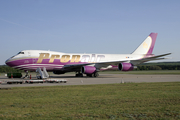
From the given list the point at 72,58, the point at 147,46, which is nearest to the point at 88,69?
the point at 72,58

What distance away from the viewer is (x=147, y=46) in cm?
4153

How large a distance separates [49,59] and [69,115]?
25354mm

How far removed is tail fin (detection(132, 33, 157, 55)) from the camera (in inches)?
1630

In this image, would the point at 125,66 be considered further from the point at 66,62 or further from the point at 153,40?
the point at 153,40

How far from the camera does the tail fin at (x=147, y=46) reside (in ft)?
136

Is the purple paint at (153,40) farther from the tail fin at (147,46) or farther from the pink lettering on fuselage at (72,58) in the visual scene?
the pink lettering on fuselage at (72,58)

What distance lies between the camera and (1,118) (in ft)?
22.3

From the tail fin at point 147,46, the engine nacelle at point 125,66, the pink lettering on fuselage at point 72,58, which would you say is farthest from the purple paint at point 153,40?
the pink lettering on fuselage at point 72,58

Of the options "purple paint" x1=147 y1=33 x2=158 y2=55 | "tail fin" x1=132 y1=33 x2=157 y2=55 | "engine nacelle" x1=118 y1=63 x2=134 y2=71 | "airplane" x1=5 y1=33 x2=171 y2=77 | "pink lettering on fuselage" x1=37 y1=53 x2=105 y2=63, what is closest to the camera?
"airplane" x1=5 y1=33 x2=171 y2=77

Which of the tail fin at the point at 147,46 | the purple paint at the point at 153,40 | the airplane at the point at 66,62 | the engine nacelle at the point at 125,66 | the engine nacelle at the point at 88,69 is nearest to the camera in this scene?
the airplane at the point at 66,62

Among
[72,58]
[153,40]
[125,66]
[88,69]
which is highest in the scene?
[153,40]

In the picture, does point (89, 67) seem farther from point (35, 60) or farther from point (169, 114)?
point (169, 114)

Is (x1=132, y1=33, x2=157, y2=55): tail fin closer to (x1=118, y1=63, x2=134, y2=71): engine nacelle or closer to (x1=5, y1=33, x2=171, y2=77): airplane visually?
(x1=5, y1=33, x2=171, y2=77): airplane

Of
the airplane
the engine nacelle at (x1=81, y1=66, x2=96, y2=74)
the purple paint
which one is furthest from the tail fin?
the engine nacelle at (x1=81, y1=66, x2=96, y2=74)
